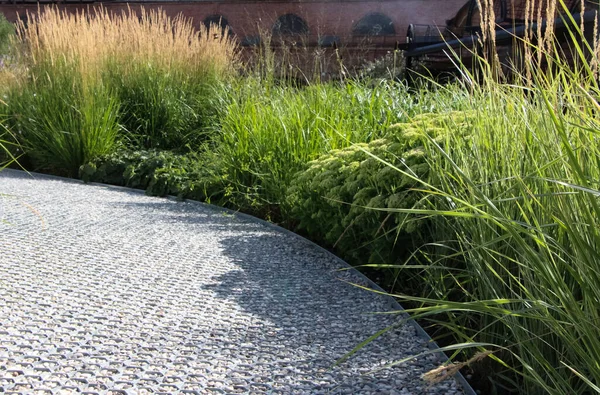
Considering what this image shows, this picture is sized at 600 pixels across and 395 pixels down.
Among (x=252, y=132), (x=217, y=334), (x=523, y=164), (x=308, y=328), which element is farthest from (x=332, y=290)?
(x=252, y=132)

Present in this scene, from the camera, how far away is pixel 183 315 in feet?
10.1

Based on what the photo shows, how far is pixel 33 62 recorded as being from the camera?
7.65m

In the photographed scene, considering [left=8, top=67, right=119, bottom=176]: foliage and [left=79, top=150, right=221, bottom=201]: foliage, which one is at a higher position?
[left=8, top=67, right=119, bottom=176]: foliage

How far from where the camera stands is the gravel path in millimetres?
2428

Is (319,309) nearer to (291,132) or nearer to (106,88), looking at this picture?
(291,132)

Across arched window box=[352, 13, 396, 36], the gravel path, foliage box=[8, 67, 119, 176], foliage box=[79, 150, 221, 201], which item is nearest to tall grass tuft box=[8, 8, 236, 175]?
foliage box=[8, 67, 119, 176]

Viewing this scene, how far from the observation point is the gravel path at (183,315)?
2.43 metres

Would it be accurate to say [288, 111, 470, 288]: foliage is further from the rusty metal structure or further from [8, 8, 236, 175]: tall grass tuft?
the rusty metal structure

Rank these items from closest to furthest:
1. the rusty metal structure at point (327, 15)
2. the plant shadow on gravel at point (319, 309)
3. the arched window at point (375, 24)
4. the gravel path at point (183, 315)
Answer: the gravel path at point (183, 315) → the plant shadow on gravel at point (319, 309) → the rusty metal structure at point (327, 15) → the arched window at point (375, 24)

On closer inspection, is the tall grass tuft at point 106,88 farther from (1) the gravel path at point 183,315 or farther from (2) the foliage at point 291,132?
(1) the gravel path at point 183,315

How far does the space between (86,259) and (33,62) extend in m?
4.49

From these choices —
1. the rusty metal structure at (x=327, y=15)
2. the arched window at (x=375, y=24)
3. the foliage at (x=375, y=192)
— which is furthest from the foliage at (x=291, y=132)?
the arched window at (x=375, y=24)

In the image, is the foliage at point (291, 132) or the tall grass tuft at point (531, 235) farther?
the foliage at point (291, 132)

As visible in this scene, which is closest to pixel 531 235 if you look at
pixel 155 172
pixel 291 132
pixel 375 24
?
pixel 291 132
